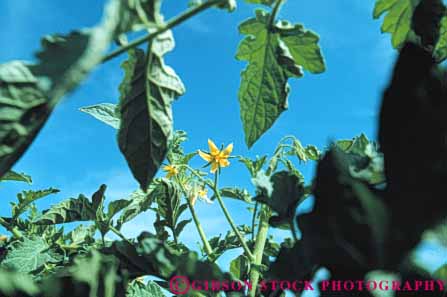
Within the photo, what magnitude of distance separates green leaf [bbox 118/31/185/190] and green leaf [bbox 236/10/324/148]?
140mm

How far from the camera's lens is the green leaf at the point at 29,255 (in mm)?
1481

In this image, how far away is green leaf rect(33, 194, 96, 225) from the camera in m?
1.44

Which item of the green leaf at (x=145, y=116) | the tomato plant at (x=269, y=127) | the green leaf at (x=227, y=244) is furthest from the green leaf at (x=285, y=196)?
the green leaf at (x=227, y=244)

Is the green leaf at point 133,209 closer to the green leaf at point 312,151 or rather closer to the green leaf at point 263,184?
the green leaf at point 312,151

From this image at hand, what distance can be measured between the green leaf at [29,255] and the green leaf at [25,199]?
260 mm

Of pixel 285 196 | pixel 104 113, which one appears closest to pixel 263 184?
pixel 285 196

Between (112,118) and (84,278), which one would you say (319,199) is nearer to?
(84,278)

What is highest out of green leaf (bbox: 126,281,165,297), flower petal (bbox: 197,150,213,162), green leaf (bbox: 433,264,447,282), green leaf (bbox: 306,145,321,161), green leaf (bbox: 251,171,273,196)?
flower petal (bbox: 197,150,213,162)

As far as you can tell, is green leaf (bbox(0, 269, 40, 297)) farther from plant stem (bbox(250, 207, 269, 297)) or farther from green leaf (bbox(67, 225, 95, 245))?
green leaf (bbox(67, 225, 95, 245))

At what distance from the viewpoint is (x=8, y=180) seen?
169cm

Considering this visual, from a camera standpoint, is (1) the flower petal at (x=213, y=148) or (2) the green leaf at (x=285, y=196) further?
(1) the flower petal at (x=213, y=148)

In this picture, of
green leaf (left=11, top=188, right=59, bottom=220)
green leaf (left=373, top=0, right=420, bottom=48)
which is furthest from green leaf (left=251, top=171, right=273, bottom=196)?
green leaf (left=11, top=188, right=59, bottom=220)

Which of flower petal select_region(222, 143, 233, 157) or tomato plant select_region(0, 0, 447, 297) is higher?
flower petal select_region(222, 143, 233, 157)

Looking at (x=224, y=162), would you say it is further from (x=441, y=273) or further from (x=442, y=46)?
(x=441, y=273)
